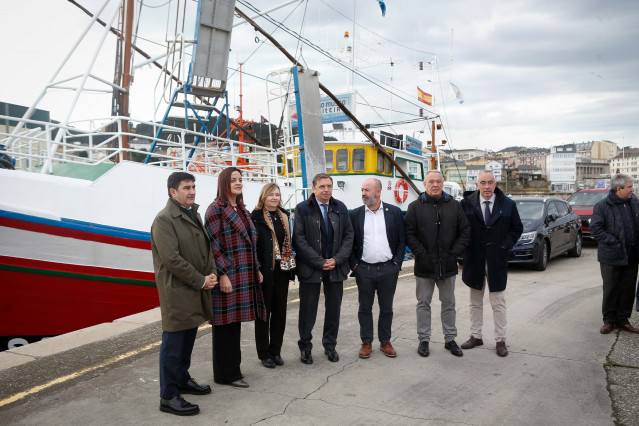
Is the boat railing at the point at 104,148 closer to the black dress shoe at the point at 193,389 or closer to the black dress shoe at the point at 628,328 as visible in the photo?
the black dress shoe at the point at 193,389

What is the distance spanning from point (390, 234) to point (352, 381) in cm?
149

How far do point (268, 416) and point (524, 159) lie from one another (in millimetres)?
159342

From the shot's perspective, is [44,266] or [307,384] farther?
[44,266]

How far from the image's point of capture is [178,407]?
11.1 feet

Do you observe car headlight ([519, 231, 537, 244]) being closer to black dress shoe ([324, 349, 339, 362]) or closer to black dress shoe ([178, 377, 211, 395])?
black dress shoe ([324, 349, 339, 362])

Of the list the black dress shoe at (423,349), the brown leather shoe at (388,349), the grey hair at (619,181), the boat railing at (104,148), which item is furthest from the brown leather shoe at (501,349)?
the boat railing at (104,148)

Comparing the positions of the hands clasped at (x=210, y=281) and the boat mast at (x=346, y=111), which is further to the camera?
the boat mast at (x=346, y=111)

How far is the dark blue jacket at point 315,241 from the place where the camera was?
452 cm

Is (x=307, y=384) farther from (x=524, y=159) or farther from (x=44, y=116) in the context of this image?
(x=524, y=159)

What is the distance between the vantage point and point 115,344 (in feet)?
16.1

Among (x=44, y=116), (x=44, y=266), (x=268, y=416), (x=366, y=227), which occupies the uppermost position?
(x=44, y=116)

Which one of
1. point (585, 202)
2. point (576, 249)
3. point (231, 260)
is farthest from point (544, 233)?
point (231, 260)

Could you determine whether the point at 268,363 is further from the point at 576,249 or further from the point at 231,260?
the point at 576,249

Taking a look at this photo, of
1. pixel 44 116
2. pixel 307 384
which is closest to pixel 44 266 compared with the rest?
pixel 307 384
